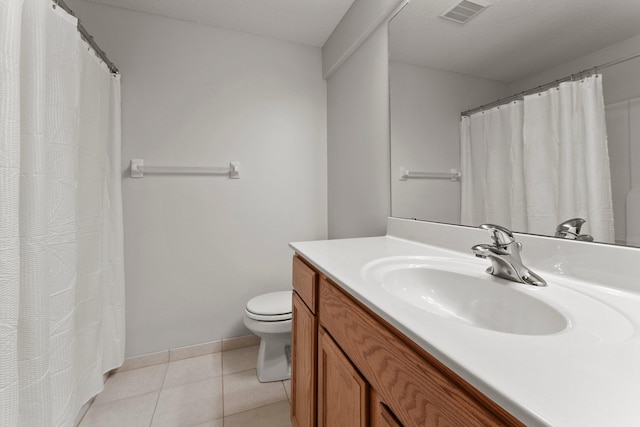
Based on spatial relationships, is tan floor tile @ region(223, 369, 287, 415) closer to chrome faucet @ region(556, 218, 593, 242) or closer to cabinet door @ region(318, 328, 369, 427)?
cabinet door @ region(318, 328, 369, 427)

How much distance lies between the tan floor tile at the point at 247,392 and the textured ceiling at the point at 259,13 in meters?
2.23

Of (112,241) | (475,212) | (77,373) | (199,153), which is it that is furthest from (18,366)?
(475,212)

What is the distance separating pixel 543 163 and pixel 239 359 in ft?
6.25

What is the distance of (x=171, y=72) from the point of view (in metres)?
1.76

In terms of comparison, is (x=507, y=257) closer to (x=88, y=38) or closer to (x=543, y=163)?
(x=543, y=163)

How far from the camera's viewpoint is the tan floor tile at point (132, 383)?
1.47 metres

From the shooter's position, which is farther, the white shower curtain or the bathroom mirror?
the white shower curtain

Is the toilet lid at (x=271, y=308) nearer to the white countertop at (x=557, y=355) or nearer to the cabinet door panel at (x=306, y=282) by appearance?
the cabinet door panel at (x=306, y=282)

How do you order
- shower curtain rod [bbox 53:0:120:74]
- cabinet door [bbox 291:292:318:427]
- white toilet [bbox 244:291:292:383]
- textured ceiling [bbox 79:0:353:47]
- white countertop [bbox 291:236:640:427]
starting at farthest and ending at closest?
textured ceiling [bbox 79:0:353:47] < white toilet [bbox 244:291:292:383] < shower curtain rod [bbox 53:0:120:74] < cabinet door [bbox 291:292:318:427] < white countertop [bbox 291:236:640:427]

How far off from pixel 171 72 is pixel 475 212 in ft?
6.36

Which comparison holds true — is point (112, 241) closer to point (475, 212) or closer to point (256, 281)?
point (256, 281)

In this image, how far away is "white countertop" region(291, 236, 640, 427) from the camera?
0.27 metres

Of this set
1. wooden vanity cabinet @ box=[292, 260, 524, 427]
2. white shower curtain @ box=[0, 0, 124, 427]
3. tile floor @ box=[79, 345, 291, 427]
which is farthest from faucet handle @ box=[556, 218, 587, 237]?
white shower curtain @ box=[0, 0, 124, 427]

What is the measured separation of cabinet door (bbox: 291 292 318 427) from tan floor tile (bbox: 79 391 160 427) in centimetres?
78
